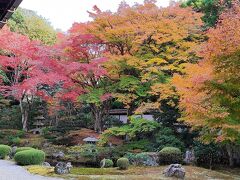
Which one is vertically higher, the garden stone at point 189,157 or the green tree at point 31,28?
the green tree at point 31,28

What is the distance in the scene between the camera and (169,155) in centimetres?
1611

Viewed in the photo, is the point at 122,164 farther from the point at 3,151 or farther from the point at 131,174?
the point at 3,151

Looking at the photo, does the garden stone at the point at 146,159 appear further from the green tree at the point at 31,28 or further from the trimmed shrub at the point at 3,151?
the green tree at the point at 31,28

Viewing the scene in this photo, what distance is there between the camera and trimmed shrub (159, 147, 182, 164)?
52.9 feet

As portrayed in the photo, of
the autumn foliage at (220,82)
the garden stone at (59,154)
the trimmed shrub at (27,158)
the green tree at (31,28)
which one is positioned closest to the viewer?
the autumn foliage at (220,82)

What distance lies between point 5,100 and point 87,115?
7.68 metres

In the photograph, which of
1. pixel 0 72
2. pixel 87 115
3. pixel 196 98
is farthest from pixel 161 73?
pixel 0 72

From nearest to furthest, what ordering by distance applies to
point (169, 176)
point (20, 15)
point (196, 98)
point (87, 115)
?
point (196, 98)
point (169, 176)
point (87, 115)
point (20, 15)

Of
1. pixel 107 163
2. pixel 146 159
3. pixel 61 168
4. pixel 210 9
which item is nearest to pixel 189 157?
pixel 146 159

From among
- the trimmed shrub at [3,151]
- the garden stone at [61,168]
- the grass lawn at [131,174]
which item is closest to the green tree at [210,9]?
the grass lawn at [131,174]

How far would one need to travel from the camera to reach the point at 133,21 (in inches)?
Result: 718

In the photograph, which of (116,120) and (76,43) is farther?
(116,120)

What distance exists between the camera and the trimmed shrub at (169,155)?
52.9ft

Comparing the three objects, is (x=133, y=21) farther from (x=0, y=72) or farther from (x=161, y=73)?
(x=0, y=72)
